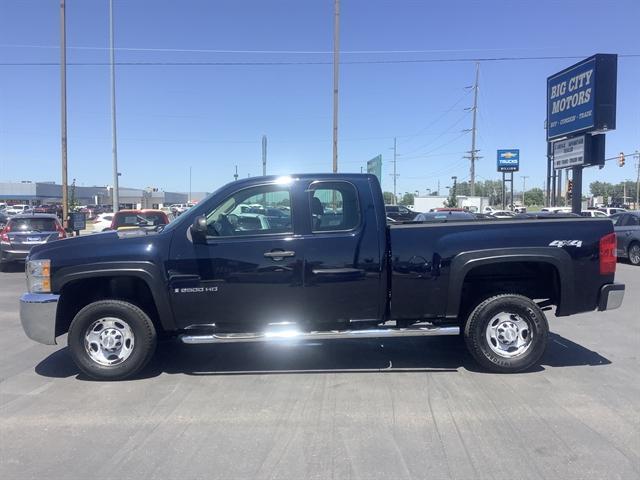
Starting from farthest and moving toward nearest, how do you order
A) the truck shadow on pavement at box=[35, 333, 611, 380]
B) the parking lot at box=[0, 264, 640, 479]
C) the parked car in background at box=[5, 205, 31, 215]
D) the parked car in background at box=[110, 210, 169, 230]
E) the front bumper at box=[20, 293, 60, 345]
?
the parked car in background at box=[5, 205, 31, 215] < the parked car in background at box=[110, 210, 169, 230] < the truck shadow on pavement at box=[35, 333, 611, 380] < the front bumper at box=[20, 293, 60, 345] < the parking lot at box=[0, 264, 640, 479]

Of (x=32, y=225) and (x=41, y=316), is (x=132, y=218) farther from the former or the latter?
(x=41, y=316)

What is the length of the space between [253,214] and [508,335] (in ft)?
9.66

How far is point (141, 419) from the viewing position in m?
4.55

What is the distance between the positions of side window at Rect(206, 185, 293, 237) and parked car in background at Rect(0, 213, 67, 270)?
1056cm

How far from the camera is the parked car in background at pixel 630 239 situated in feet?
51.9

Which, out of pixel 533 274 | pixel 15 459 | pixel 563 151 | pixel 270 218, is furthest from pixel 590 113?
pixel 15 459

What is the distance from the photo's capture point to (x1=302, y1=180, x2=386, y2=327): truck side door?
5.42 metres

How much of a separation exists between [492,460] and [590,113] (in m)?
18.9

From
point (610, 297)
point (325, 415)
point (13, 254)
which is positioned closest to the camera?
point (325, 415)

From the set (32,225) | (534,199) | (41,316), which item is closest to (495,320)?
(41,316)

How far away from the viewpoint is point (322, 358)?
20.5 feet

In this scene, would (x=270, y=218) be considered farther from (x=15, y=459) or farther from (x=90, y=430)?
(x=15, y=459)

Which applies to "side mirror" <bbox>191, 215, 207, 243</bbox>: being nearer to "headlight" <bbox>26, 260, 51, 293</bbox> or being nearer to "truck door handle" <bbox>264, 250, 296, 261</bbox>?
"truck door handle" <bbox>264, 250, 296, 261</bbox>

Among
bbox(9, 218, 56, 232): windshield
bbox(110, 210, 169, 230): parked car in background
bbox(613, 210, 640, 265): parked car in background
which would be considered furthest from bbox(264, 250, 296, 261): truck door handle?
bbox(613, 210, 640, 265): parked car in background
